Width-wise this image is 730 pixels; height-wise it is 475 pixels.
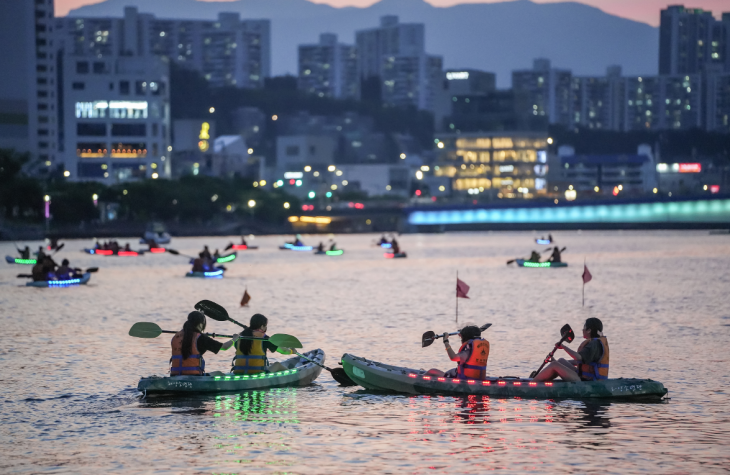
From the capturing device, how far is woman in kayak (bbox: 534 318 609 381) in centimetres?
2294

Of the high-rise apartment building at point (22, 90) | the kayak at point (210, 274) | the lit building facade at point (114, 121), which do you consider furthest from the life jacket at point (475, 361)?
the high-rise apartment building at point (22, 90)

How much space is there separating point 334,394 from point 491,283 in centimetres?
4677

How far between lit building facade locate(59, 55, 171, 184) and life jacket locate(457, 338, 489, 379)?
159700 mm


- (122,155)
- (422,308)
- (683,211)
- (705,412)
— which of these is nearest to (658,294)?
(422,308)

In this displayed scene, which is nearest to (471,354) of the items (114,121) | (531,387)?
(531,387)

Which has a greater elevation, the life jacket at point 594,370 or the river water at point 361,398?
the life jacket at point 594,370

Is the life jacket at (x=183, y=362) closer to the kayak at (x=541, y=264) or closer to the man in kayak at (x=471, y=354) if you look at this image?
the man in kayak at (x=471, y=354)

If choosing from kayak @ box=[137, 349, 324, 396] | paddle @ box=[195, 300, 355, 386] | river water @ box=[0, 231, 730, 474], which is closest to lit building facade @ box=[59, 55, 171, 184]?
river water @ box=[0, 231, 730, 474]

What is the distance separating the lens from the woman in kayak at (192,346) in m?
22.8

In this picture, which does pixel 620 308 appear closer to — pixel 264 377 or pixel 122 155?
pixel 264 377

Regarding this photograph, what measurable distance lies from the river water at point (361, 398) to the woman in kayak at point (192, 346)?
94cm

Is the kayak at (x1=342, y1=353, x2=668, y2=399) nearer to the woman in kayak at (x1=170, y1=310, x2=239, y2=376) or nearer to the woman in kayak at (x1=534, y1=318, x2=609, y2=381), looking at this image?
the woman in kayak at (x1=534, y1=318, x2=609, y2=381)

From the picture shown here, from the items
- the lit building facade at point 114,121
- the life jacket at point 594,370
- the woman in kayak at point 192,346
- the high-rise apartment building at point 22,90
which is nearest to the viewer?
the woman in kayak at point 192,346

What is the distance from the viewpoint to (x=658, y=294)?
201 feet
